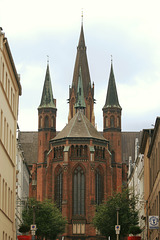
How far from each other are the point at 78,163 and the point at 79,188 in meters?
4.79

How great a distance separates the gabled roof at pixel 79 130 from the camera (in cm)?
11956

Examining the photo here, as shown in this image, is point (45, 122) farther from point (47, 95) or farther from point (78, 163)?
point (78, 163)

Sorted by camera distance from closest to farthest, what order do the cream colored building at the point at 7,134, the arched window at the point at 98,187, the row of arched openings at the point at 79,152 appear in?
the cream colored building at the point at 7,134
the arched window at the point at 98,187
the row of arched openings at the point at 79,152

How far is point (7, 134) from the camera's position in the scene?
4000cm

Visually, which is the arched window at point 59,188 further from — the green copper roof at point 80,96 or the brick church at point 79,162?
the green copper roof at point 80,96

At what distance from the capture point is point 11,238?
4397 cm

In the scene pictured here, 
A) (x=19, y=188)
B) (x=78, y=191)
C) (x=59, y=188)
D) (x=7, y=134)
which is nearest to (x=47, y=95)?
(x=59, y=188)

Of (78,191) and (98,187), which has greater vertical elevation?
(98,187)

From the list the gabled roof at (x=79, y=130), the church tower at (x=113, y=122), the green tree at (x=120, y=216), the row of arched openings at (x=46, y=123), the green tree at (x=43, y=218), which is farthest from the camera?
the row of arched openings at (x=46, y=123)

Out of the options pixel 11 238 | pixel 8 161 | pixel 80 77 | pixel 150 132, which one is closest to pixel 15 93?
pixel 8 161

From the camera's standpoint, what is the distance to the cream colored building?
36.2 m

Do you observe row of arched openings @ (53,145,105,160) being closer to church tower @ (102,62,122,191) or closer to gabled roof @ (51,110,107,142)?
gabled roof @ (51,110,107,142)

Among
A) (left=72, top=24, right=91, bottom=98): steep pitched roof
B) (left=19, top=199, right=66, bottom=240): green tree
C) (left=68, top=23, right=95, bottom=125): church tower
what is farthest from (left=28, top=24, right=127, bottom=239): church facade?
(left=19, top=199, right=66, bottom=240): green tree

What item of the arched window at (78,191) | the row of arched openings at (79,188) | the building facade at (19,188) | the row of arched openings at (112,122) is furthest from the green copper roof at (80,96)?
the building facade at (19,188)
